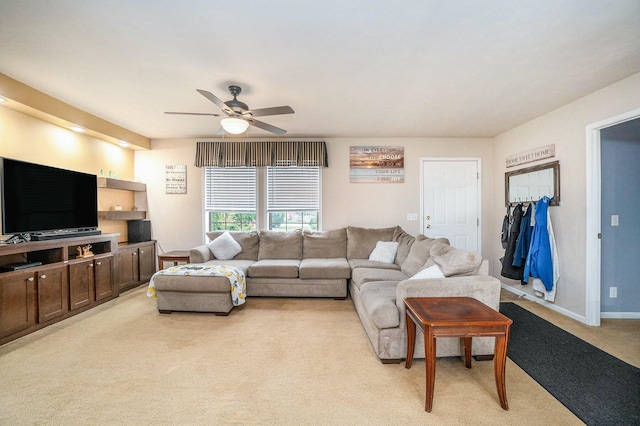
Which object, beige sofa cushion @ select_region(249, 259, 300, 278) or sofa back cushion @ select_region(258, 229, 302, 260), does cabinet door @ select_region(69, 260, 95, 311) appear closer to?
beige sofa cushion @ select_region(249, 259, 300, 278)

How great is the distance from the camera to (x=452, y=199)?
4852mm

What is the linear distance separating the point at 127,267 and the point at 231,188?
2.02 metres

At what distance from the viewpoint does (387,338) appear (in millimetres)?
2207

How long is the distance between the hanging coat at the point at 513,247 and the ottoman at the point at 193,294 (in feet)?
12.4

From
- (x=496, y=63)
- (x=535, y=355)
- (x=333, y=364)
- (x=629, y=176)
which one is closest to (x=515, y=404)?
(x=535, y=355)

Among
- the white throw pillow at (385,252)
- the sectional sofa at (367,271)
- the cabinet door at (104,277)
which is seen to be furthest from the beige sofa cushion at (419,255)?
the cabinet door at (104,277)

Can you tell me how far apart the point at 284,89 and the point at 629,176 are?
4.12 metres

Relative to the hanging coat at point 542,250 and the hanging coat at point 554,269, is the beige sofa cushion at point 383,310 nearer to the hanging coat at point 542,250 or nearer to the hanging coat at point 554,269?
the hanging coat at point 542,250

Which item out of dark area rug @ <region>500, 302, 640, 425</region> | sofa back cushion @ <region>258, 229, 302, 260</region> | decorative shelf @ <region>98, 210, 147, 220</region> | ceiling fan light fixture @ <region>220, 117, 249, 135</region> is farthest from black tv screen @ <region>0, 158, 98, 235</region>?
dark area rug @ <region>500, 302, 640, 425</region>

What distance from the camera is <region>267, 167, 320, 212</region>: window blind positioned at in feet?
16.1

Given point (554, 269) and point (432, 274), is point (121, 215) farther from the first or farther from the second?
point (554, 269)

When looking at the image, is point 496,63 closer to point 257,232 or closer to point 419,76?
point 419,76

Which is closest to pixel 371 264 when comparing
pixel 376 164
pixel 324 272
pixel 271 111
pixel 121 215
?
pixel 324 272

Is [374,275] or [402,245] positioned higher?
[402,245]
